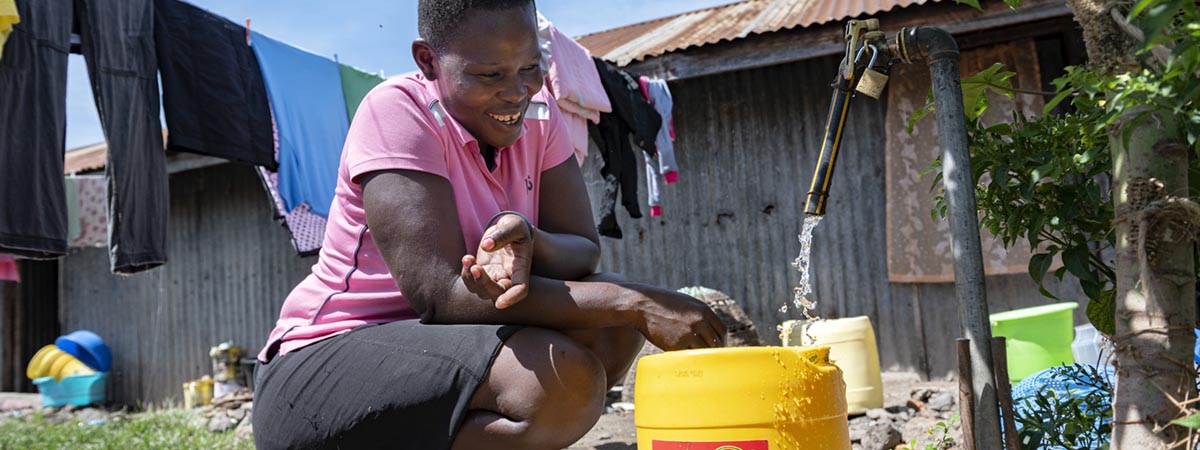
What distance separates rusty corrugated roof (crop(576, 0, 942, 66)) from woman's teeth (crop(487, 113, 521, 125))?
4.08m

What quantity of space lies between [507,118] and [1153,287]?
1286 mm

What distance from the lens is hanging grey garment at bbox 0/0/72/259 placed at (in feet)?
12.7

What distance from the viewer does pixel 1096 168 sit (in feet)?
6.32

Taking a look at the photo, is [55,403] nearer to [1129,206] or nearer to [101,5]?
[101,5]

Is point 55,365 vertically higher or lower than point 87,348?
lower

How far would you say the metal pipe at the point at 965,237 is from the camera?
1.69 meters

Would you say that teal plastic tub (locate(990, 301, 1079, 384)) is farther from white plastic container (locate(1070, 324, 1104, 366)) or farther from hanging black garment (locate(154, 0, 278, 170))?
hanging black garment (locate(154, 0, 278, 170))

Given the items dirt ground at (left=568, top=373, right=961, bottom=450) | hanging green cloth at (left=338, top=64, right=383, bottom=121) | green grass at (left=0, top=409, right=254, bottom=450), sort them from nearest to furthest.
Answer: dirt ground at (left=568, top=373, right=961, bottom=450) < green grass at (left=0, top=409, right=254, bottom=450) < hanging green cloth at (left=338, top=64, right=383, bottom=121)

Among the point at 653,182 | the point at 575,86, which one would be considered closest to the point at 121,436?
the point at 575,86

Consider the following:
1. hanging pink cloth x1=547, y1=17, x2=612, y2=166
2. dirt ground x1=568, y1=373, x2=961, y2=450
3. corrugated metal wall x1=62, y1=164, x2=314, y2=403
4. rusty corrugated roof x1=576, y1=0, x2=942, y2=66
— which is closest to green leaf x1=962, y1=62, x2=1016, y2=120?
dirt ground x1=568, y1=373, x2=961, y2=450

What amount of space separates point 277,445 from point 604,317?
74cm

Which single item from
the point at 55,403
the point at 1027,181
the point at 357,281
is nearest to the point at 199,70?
the point at 357,281

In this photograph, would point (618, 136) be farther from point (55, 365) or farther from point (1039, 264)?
point (55, 365)

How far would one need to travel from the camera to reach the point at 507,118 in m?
2.01
